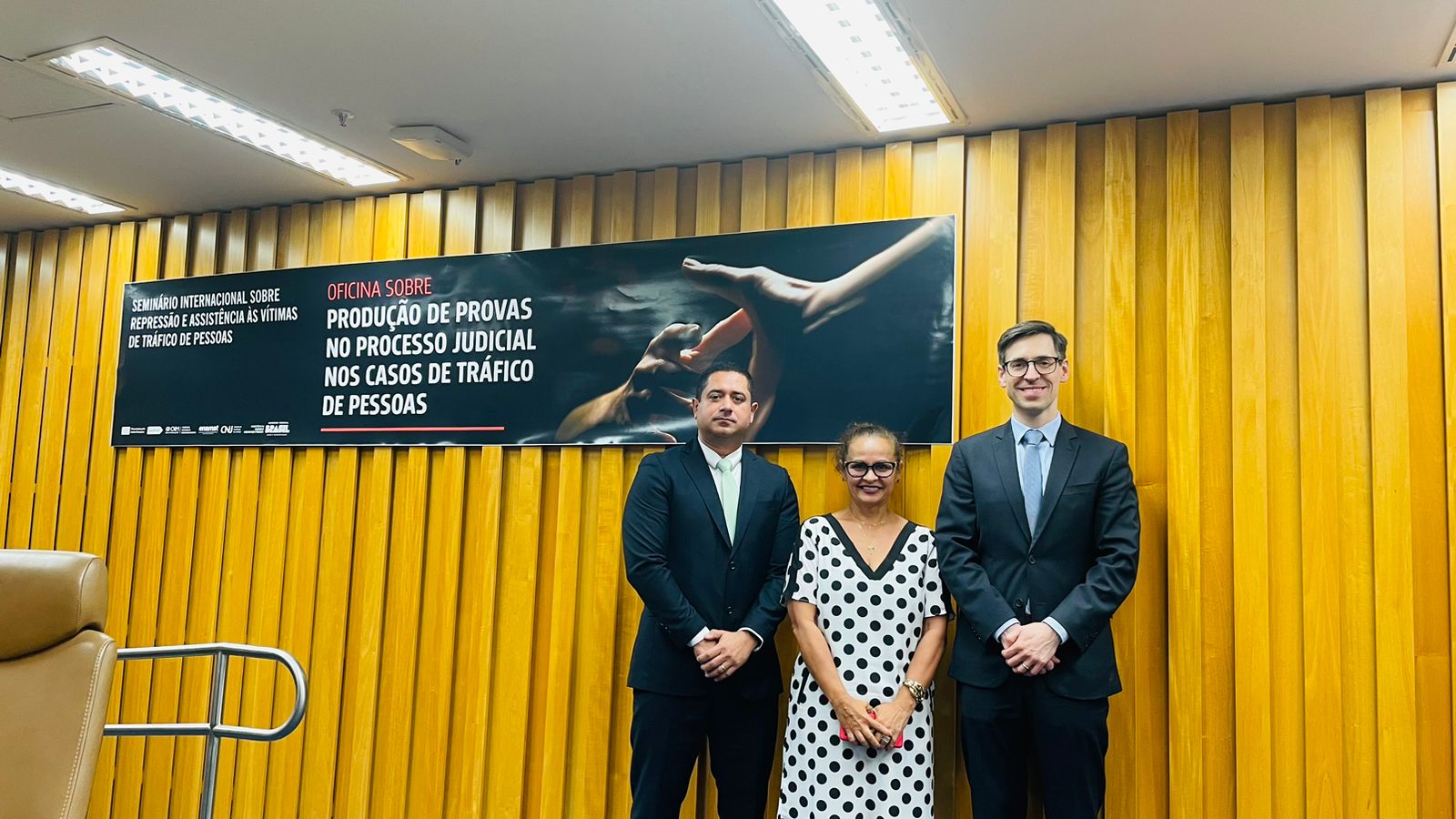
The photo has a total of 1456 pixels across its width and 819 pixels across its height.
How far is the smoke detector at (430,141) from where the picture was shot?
14.9 feet

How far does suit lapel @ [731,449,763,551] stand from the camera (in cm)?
404

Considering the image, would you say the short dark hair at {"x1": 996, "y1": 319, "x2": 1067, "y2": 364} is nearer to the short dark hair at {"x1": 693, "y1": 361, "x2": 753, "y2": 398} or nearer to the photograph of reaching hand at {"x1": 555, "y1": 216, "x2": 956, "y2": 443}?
the photograph of reaching hand at {"x1": 555, "y1": 216, "x2": 956, "y2": 443}

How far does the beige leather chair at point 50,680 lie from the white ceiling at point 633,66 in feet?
6.29

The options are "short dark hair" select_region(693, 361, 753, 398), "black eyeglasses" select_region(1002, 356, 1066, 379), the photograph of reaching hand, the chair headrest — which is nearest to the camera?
the chair headrest

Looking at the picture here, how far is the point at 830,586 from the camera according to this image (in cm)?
386

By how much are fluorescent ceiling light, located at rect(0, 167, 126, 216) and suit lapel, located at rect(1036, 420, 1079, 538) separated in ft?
16.2

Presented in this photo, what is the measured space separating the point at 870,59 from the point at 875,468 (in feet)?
4.76

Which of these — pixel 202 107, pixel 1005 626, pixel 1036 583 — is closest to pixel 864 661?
pixel 1005 626

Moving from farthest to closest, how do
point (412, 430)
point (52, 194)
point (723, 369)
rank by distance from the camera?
Result: point (52, 194), point (412, 430), point (723, 369)

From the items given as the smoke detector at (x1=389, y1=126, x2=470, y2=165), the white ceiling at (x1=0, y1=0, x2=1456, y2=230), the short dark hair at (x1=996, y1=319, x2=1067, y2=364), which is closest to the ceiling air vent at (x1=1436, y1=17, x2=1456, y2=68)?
the white ceiling at (x1=0, y1=0, x2=1456, y2=230)

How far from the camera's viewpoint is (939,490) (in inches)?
167

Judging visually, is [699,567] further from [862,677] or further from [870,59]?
[870,59]

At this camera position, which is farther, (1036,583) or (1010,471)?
(1010,471)

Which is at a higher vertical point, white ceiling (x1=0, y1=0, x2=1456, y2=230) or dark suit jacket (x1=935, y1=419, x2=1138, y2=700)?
white ceiling (x1=0, y1=0, x2=1456, y2=230)
